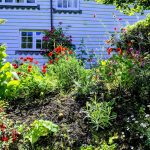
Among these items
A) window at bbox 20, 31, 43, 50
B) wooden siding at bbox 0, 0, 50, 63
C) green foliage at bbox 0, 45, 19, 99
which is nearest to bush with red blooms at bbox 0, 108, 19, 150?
green foliage at bbox 0, 45, 19, 99

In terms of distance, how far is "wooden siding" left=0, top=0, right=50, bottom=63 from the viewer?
22.9 meters

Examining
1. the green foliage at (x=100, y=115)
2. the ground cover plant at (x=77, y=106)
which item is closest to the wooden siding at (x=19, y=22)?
the ground cover plant at (x=77, y=106)

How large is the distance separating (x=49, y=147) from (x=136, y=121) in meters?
1.18

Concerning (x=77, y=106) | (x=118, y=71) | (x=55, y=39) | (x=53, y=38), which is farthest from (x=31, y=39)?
(x=77, y=106)

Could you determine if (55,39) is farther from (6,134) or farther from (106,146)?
(106,146)

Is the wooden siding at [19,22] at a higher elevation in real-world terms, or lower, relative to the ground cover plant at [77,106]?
higher

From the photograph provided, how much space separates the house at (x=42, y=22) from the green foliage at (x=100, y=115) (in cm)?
1623

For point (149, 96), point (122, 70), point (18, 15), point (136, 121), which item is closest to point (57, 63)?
point (122, 70)

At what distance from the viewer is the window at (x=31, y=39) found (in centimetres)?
2331

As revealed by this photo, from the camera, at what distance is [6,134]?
6.09m

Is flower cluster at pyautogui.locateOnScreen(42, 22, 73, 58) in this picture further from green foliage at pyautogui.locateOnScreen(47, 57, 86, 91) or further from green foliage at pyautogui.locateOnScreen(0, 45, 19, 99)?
green foliage at pyautogui.locateOnScreen(0, 45, 19, 99)

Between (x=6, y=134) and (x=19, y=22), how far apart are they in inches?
683

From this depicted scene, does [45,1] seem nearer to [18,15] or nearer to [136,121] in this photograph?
[18,15]

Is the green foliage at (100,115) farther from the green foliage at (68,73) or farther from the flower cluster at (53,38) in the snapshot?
the flower cluster at (53,38)
